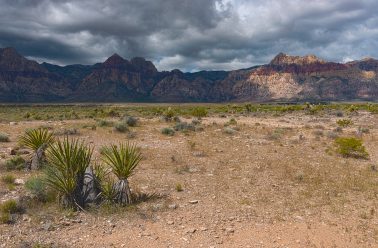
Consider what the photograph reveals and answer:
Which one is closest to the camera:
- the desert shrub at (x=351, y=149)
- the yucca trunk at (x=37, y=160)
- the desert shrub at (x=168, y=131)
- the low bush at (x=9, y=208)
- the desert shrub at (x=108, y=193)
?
the low bush at (x=9, y=208)

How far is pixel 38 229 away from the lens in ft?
27.3

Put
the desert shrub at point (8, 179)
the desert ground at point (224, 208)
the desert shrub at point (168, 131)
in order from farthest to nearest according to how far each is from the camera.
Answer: the desert shrub at point (168, 131), the desert shrub at point (8, 179), the desert ground at point (224, 208)

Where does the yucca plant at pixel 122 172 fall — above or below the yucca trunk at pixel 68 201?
above

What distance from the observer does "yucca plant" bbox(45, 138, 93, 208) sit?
9406mm

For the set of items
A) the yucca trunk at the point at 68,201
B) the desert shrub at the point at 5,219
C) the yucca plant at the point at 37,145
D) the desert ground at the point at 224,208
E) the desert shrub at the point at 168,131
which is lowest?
the desert ground at the point at 224,208

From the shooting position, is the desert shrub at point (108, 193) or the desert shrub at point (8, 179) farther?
the desert shrub at point (8, 179)

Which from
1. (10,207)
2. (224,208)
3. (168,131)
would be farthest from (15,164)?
(168,131)

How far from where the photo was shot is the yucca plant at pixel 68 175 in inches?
370

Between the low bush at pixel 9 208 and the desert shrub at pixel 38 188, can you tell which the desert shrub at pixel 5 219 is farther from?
the desert shrub at pixel 38 188

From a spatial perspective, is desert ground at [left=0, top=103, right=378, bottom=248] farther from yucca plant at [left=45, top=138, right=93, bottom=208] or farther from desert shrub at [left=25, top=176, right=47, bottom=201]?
yucca plant at [left=45, top=138, right=93, bottom=208]

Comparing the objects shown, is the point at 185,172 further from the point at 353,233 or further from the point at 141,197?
the point at 353,233

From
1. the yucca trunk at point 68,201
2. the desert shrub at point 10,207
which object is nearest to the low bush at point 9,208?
the desert shrub at point 10,207

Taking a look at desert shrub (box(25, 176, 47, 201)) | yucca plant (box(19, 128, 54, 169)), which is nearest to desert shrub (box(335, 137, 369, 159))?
yucca plant (box(19, 128, 54, 169))

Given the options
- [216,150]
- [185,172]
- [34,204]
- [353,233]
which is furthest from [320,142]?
[34,204]
